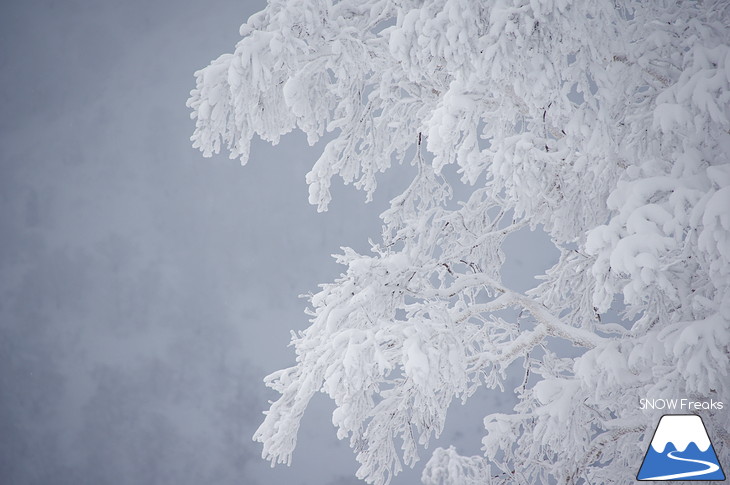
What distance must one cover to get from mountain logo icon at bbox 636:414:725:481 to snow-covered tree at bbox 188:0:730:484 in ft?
0.35

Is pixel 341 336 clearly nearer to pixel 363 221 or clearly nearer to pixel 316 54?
pixel 316 54

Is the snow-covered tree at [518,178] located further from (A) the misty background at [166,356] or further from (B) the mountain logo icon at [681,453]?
(A) the misty background at [166,356]

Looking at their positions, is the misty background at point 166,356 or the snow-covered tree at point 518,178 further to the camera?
the misty background at point 166,356

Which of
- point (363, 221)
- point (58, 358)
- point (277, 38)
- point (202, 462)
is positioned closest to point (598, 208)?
point (277, 38)

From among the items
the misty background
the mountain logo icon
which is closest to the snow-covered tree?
the mountain logo icon

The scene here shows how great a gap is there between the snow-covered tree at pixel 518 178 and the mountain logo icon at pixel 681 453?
11cm

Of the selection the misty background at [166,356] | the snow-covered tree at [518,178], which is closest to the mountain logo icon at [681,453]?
the snow-covered tree at [518,178]

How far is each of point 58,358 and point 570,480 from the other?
125039mm

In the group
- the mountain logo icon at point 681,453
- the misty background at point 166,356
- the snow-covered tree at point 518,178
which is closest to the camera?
the snow-covered tree at point 518,178

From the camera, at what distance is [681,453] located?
3570 mm

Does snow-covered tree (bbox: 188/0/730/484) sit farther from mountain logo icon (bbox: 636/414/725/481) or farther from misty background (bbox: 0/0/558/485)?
misty background (bbox: 0/0/558/485)

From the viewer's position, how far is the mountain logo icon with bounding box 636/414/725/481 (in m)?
3.32

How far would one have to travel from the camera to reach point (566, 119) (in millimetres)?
3590

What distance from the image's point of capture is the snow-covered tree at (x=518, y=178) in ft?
8.70
